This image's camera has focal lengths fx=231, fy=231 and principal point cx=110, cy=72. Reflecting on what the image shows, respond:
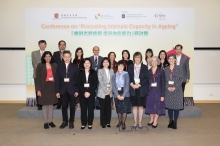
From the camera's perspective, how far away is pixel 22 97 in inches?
280

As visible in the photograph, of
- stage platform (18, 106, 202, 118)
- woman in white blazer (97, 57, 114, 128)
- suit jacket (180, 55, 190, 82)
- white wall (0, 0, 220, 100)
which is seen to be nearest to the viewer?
woman in white blazer (97, 57, 114, 128)

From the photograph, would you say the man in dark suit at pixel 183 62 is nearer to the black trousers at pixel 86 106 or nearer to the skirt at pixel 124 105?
the skirt at pixel 124 105

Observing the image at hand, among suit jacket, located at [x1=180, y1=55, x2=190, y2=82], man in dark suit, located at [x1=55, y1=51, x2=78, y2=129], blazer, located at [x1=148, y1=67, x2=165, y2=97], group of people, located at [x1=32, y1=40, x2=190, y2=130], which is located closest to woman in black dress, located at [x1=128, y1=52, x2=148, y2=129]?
group of people, located at [x1=32, y1=40, x2=190, y2=130]

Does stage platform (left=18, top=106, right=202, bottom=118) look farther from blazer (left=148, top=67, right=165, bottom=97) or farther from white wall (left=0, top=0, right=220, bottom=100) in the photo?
white wall (left=0, top=0, right=220, bottom=100)

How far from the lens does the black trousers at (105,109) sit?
4500 mm

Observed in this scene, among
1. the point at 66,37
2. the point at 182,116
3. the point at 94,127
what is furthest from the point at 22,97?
the point at 182,116

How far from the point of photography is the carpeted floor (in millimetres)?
3809

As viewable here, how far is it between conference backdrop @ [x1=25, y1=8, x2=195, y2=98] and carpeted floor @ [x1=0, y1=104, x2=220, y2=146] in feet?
4.97

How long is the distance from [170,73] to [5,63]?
4.87 metres

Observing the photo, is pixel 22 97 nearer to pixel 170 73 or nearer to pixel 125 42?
pixel 125 42

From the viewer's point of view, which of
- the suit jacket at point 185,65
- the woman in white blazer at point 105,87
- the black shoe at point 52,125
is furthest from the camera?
the suit jacket at point 185,65

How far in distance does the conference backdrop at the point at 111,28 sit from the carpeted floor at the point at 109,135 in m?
1.52

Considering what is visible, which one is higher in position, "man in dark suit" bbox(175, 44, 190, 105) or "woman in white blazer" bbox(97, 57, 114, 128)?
"man in dark suit" bbox(175, 44, 190, 105)
